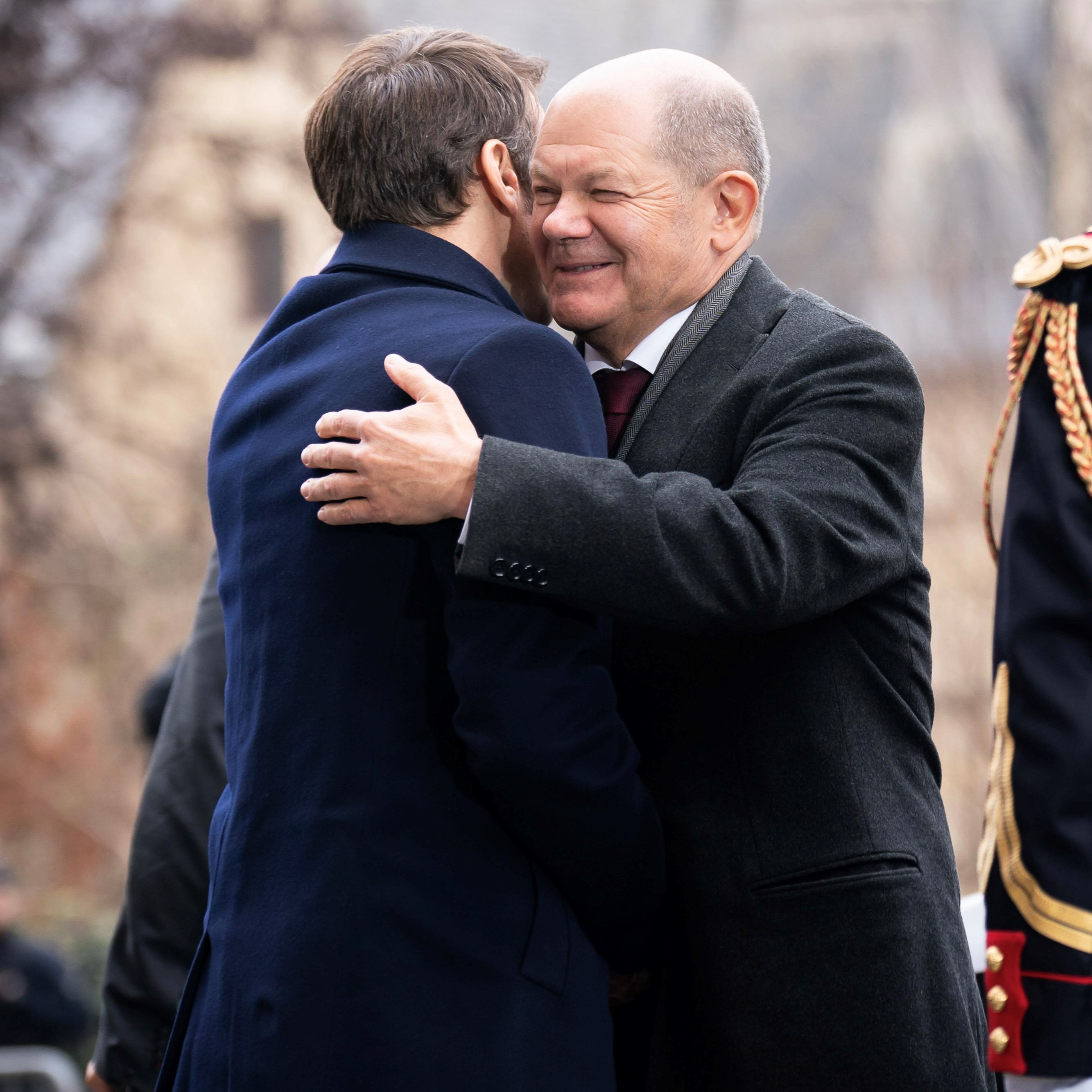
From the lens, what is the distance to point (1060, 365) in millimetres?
1967

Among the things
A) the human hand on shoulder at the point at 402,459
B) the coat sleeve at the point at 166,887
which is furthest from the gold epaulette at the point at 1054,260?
the coat sleeve at the point at 166,887

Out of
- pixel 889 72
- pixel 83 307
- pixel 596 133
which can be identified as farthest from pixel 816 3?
pixel 596 133

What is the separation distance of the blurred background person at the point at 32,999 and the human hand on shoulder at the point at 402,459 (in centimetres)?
447

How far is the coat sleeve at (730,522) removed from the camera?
Result: 1.61 m

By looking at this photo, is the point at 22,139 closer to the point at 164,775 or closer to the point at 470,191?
the point at 164,775

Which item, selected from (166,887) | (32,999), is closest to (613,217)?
(166,887)

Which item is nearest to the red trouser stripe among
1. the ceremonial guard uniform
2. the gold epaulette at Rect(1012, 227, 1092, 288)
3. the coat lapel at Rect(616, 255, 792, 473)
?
the ceremonial guard uniform

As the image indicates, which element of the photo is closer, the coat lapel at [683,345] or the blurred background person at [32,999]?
the coat lapel at [683,345]

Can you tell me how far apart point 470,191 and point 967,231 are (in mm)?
9012

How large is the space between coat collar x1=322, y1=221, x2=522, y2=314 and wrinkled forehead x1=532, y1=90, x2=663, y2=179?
0.91 feet

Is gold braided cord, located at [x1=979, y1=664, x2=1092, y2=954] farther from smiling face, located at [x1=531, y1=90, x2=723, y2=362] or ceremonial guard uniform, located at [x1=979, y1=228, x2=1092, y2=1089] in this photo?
smiling face, located at [x1=531, y1=90, x2=723, y2=362]

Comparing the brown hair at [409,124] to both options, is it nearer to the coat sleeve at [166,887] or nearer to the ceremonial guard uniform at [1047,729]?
the ceremonial guard uniform at [1047,729]

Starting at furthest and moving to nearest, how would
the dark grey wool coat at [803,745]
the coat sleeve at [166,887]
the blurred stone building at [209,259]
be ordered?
1. the blurred stone building at [209,259]
2. the coat sleeve at [166,887]
3. the dark grey wool coat at [803,745]

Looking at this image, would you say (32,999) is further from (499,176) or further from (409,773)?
(499,176)
